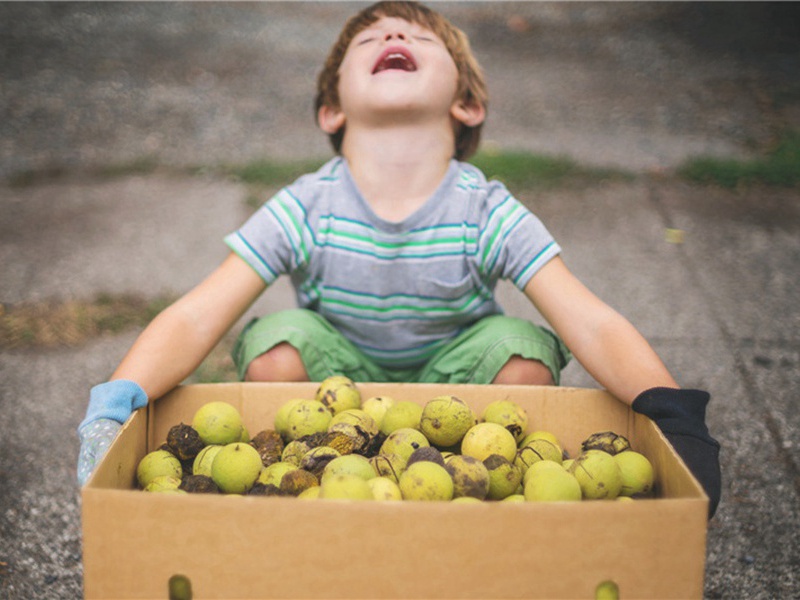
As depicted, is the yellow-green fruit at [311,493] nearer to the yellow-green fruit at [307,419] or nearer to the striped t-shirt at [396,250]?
the yellow-green fruit at [307,419]

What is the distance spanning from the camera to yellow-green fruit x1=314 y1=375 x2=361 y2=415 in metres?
2.16

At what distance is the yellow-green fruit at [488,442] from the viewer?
193 centimetres

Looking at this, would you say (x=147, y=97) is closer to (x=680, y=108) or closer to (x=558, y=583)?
(x=680, y=108)

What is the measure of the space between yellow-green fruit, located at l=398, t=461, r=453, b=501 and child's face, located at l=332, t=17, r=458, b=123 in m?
1.18

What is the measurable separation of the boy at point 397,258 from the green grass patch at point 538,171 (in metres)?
2.41

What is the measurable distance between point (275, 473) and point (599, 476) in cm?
69

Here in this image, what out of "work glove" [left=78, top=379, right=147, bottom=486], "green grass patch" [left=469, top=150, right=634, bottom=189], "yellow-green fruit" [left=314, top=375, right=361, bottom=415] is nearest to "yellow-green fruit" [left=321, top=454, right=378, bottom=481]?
"yellow-green fruit" [left=314, top=375, right=361, bottom=415]

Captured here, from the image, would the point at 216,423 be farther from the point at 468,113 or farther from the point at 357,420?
the point at 468,113

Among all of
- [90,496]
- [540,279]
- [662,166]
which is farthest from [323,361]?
[662,166]

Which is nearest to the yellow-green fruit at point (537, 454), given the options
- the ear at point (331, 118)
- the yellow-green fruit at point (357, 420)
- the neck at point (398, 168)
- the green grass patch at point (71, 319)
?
the yellow-green fruit at point (357, 420)

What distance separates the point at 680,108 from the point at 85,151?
4.14m

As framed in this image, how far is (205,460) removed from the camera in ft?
6.48

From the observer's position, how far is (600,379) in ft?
7.14

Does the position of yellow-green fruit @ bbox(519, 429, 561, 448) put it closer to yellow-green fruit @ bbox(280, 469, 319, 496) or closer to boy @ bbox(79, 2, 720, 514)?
boy @ bbox(79, 2, 720, 514)
